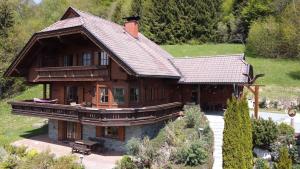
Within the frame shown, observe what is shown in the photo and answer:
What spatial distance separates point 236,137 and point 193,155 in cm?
286

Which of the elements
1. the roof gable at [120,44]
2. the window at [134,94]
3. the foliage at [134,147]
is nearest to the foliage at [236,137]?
the foliage at [134,147]

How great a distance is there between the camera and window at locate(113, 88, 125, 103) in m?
21.5

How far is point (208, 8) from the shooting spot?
57344mm

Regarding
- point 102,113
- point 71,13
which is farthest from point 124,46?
point 71,13

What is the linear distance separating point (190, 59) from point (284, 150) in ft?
49.6

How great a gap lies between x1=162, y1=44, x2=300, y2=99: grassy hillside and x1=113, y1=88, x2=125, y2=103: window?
17.2 m

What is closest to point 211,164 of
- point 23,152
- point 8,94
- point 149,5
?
point 23,152

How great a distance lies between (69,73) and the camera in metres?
22.9

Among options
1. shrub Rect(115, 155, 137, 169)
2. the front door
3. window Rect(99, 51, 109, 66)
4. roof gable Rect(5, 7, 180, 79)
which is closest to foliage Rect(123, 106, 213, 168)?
shrub Rect(115, 155, 137, 169)

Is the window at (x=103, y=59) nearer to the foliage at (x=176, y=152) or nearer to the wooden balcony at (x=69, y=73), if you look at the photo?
the wooden balcony at (x=69, y=73)

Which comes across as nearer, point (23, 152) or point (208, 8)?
point (23, 152)

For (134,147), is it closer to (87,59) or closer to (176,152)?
(176,152)

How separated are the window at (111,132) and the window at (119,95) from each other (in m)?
1.90

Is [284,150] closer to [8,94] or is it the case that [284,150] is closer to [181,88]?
[181,88]
